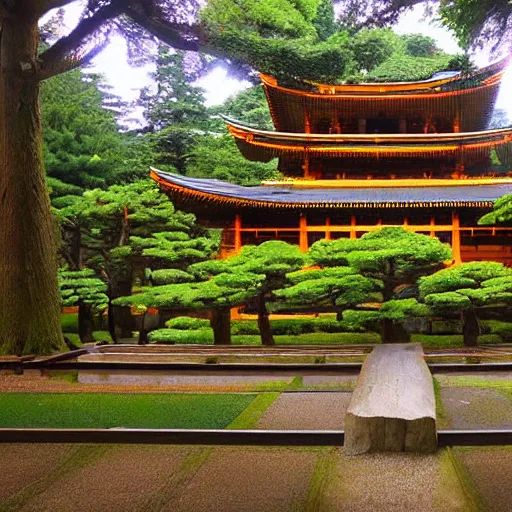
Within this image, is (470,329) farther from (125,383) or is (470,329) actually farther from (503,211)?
(125,383)

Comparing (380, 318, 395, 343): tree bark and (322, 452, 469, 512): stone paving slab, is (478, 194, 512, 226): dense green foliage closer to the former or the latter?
(380, 318, 395, 343): tree bark

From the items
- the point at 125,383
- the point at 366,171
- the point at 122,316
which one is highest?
the point at 366,171

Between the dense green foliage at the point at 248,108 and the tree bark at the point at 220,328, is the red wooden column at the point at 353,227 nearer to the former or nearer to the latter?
the tree bark at the point at 220,328

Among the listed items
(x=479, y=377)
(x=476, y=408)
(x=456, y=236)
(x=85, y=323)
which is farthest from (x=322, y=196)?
(x=476, y=408)

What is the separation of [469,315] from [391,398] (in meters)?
7.58

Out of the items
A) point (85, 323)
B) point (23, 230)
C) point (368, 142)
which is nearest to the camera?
point (23, 230)

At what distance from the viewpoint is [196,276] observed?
408 inches

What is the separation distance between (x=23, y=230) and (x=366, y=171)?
9614 mm

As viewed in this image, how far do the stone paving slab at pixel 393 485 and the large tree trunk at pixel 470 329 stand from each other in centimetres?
769

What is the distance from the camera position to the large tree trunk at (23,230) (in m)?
6.00

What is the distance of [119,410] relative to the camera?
11.0ft

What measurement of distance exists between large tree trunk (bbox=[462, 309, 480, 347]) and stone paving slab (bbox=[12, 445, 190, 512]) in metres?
7.98

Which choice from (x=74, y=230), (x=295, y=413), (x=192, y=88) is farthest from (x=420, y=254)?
(x=192, y=88)

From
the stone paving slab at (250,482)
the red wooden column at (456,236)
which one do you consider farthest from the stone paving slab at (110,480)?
the red wooden column at (456,236)
